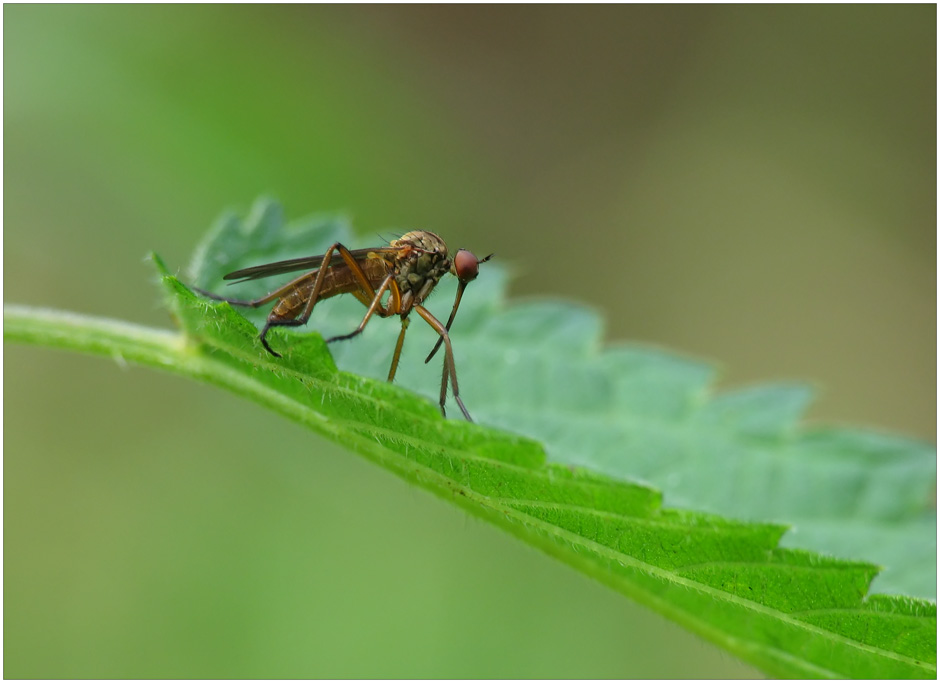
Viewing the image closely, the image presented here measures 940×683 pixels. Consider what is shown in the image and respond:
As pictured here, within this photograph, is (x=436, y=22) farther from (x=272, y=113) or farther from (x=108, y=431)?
(x=108, y=431)

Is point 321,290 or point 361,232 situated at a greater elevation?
point 361,232

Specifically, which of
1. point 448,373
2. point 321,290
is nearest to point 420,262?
point 321,290

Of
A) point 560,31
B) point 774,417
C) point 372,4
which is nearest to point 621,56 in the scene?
point 560,31

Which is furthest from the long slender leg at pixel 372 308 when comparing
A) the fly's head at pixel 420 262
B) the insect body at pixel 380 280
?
the fly's head at pixel 420 262

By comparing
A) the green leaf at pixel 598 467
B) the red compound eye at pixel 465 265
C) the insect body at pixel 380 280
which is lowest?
the green leaf at pixel 598 467

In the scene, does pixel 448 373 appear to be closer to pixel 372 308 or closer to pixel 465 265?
pixel 372 308

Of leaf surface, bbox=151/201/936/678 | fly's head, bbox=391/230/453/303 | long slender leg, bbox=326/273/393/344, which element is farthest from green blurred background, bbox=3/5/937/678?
long slender leg, bbox=326/273/393/344

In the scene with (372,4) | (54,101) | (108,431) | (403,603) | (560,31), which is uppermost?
(560,31)

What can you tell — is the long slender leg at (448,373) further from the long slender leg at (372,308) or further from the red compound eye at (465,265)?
the red compound eye at (465,265)
